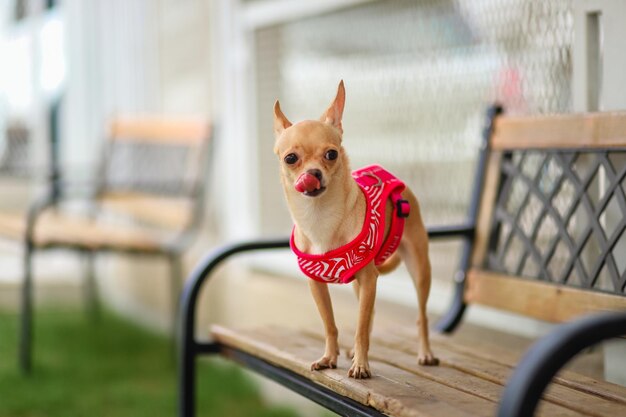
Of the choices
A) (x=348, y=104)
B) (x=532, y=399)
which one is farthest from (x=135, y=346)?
(x=532, y=399)

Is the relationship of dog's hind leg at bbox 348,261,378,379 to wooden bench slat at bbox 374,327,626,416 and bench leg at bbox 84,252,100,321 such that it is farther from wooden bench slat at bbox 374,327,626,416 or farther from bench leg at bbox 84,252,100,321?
bench leg at bbox 84,252,100,321

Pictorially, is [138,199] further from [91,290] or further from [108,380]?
[91,290]

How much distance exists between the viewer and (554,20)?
7.10 feet

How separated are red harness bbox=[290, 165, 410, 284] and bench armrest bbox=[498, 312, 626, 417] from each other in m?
0.39

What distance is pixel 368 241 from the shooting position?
1.42 meters

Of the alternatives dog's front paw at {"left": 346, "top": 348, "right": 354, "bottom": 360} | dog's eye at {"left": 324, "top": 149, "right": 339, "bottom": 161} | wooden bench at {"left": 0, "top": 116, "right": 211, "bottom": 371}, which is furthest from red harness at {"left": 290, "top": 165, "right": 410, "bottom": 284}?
wooden bench at {"left": 0, "top": 116, "right": 211, "bottom": 371}

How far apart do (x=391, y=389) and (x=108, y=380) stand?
2.54 m

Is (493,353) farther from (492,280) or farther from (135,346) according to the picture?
(135,346)

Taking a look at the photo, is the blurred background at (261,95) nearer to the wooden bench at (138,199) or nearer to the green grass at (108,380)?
the wooden bench at (138,199)

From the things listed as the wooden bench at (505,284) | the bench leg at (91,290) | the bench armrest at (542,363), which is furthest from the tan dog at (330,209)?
the bench leg at (91,290)

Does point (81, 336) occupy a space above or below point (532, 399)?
below

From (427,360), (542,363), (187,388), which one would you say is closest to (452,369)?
(427,360)

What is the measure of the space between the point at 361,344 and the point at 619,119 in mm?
751

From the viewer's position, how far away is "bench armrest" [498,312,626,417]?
1.07m
